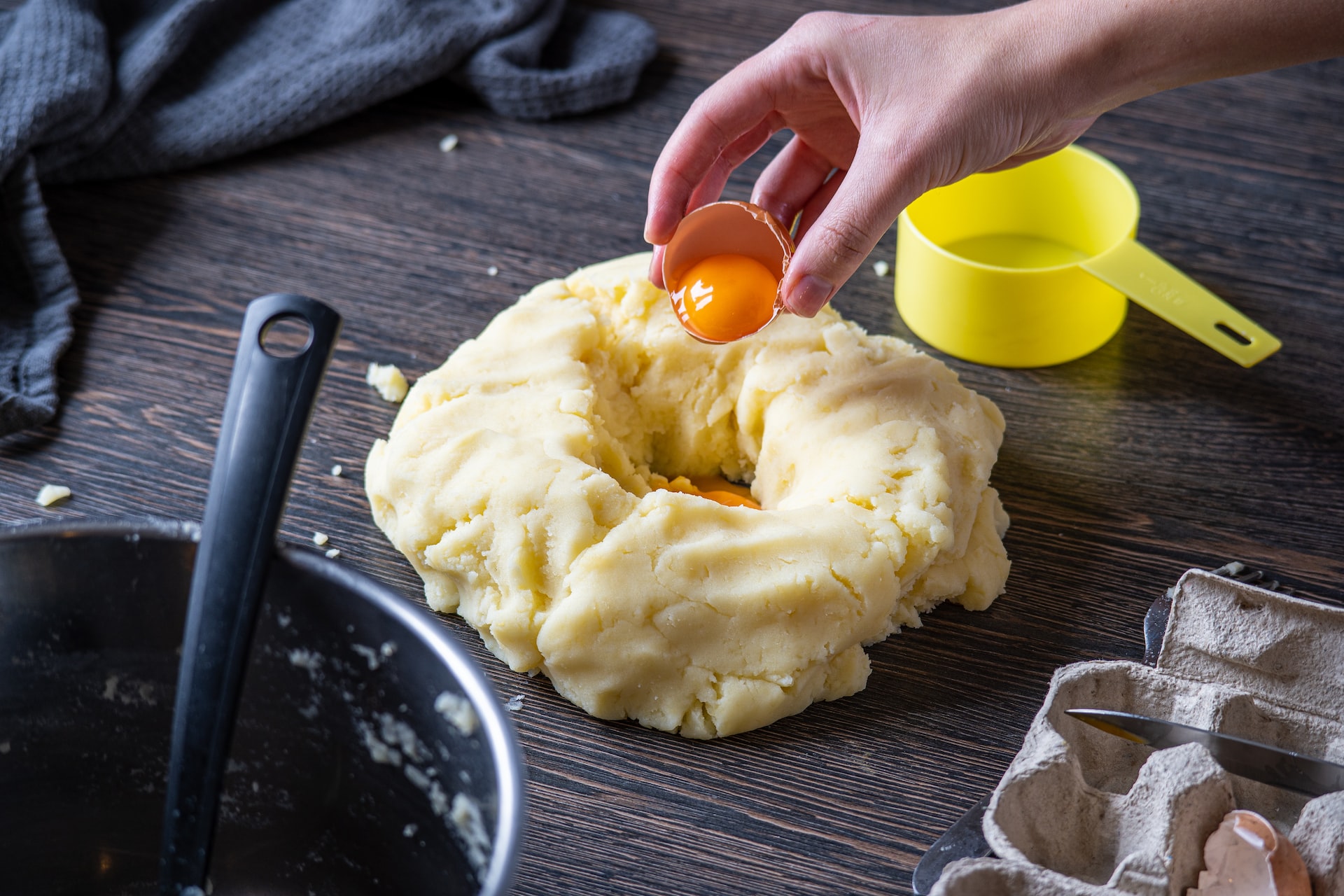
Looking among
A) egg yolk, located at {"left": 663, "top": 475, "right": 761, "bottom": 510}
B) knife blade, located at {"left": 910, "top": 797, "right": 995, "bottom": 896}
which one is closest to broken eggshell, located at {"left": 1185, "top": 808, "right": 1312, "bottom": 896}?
knife blade, located at {"left": 910, "top": 797, "right": 995, "bottom": 896}

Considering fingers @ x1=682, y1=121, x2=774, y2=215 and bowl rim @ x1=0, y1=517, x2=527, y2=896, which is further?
fingers @ x1=682, y1=121, x2=774, y2=215

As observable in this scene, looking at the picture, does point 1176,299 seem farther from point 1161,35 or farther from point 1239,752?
point 1239,752

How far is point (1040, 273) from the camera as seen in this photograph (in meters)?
1.55

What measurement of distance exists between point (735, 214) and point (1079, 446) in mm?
590

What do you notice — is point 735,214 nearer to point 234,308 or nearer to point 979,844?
point 979,844

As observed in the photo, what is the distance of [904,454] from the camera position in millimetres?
1348

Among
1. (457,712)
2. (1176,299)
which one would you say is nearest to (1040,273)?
(1176,299)

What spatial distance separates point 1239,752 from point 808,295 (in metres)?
0.62

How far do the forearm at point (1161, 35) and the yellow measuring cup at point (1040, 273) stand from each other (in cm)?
33

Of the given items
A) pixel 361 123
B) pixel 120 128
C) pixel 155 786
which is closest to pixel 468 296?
pixel 361 123

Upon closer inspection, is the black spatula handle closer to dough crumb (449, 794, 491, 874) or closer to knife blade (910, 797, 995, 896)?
dough crumb (449, 794, 491, 874)

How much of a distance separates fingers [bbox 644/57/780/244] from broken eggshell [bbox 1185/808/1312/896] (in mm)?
893

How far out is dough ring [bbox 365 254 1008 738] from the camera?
48.3 inches

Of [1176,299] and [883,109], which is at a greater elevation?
[883,109]
